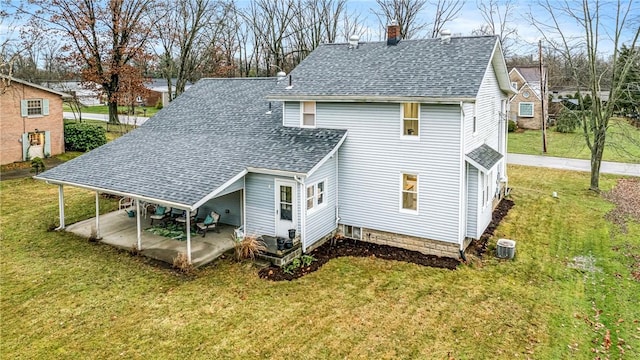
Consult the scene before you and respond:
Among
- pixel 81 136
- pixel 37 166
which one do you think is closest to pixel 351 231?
pixel 37 166

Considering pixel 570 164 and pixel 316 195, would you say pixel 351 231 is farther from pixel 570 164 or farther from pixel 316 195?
pixel 570 164

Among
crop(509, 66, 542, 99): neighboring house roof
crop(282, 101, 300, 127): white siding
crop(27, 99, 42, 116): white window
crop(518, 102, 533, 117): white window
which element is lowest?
crop(282, 101, 300, 127): white siding

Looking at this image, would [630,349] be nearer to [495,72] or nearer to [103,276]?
[495,72]

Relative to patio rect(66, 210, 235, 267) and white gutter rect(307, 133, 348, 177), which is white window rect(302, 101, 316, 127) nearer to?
white gutter rect(307, 133, 348, 177)

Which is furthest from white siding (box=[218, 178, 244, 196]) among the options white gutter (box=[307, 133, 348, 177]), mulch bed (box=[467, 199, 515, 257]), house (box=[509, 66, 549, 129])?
house (box=[509, 66, 549, 129])

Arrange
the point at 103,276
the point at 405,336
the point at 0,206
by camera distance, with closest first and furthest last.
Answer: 1. the point at 405,336
2. the point at 103,276
3. the point at 0,206

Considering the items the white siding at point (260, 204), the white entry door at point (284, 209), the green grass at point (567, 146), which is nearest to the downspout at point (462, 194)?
the white entry door at point (284, 209)

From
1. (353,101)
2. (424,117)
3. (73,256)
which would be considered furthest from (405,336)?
(73,256)
